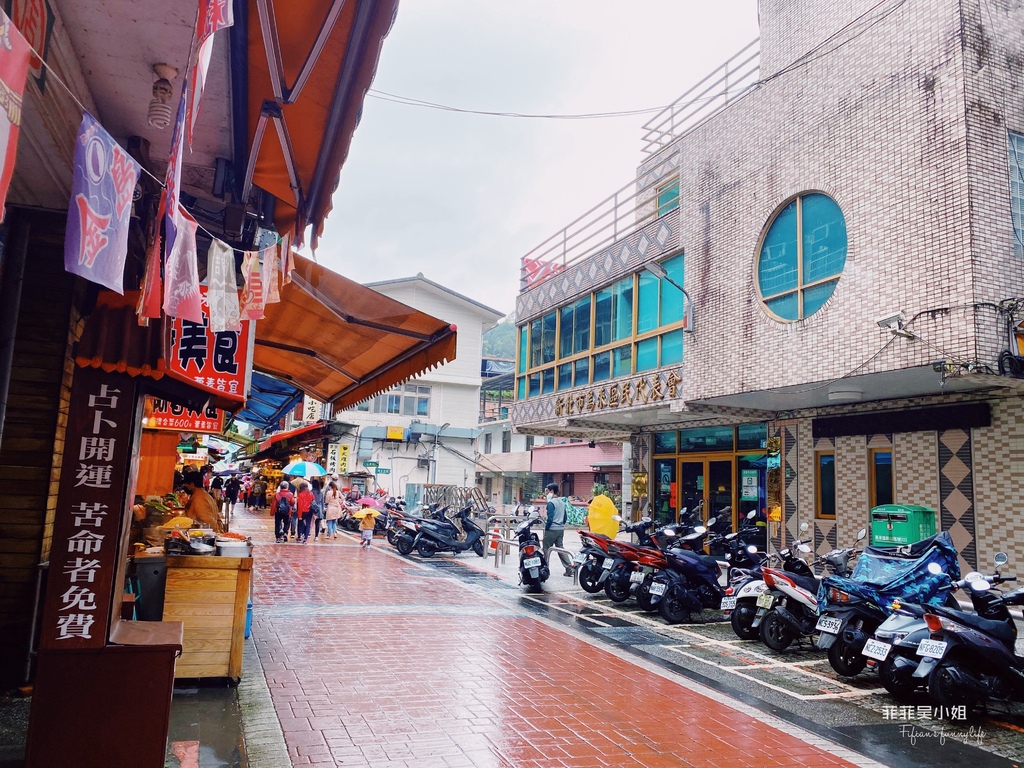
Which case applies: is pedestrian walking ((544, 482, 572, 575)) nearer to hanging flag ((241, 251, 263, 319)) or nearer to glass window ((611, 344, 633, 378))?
glass window ((611, 344, 633, 378))

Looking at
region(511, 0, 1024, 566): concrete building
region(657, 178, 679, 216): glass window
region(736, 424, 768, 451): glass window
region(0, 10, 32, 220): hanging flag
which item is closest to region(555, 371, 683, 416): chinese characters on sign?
region(511, 0, 1024, 566): concrete building

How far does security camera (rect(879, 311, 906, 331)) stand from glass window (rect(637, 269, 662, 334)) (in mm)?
6001

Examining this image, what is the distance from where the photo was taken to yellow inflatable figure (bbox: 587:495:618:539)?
13180mm

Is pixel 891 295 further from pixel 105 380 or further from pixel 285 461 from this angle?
pixel 285 461

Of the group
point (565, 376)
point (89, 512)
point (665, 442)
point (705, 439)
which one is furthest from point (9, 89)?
point (665, 442)

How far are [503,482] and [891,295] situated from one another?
35076 millimetres

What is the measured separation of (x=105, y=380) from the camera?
13.4 ft

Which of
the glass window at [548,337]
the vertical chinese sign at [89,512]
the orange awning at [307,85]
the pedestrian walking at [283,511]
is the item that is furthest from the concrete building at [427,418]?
the vertical chinese sign at [89,512]

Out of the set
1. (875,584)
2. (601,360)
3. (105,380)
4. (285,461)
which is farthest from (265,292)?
(285,461)

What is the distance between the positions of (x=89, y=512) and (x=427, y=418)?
107 ft

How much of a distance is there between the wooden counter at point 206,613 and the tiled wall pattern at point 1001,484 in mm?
10216

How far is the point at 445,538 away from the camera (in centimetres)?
1662

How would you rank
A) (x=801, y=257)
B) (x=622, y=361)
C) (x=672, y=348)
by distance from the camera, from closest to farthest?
(x=801, y=257), (x=672, y=348), (x=622, y=361)

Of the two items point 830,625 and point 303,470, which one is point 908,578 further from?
point 303,470
